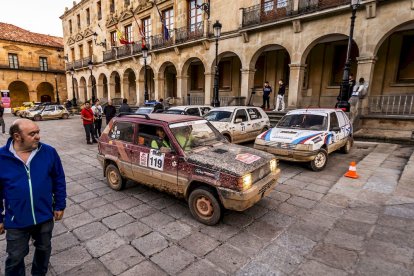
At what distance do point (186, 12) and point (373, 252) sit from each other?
20.4 m

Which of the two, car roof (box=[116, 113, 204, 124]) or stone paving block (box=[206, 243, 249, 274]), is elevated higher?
car roof (box=[116, 113, 204, 124])

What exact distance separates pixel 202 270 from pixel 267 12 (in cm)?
1544

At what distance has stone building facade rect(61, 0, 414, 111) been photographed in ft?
36.6

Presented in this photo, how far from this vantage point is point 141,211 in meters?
4.38

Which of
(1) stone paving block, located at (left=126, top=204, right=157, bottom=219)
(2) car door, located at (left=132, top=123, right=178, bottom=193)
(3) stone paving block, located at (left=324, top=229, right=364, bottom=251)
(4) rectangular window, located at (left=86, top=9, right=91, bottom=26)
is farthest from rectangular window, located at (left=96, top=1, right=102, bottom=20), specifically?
(3) stone paving block, located at (left=324, top=229, right=364, bottom=251)

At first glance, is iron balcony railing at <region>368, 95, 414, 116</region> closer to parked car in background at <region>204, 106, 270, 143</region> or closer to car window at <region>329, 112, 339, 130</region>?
car window at <region>329, 112, 339, 130</region>

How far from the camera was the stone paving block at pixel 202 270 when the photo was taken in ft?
9.29

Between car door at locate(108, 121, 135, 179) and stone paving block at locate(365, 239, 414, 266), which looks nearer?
stone paving block at locate(365, 239, 414, 266)

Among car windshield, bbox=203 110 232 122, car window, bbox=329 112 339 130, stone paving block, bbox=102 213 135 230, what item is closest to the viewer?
stone paving block, bbox=102 213 135 230

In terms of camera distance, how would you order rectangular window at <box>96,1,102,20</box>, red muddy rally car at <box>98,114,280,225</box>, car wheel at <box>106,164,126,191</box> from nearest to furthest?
red muddy rally car at <box>98,114,280,225</box> < car wheel at <box>106,164,126,191</box> < rectangular window at <box>96,1,102,20</box>

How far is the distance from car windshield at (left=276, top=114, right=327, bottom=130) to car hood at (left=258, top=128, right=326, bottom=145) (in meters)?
0.33

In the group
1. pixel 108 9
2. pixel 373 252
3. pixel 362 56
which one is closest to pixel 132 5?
pixel 108 9

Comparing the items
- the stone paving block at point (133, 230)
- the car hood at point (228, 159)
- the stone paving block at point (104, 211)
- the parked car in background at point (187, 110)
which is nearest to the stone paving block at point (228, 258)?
the car hood at point (228, 159)

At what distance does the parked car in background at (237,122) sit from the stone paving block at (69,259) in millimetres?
6126
